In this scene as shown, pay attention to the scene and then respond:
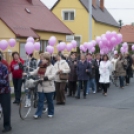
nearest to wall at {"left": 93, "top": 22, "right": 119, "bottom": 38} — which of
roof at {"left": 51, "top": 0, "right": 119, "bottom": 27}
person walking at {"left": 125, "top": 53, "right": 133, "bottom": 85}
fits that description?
roof at {"left": 51, "top": 0, "right": 119, "bottom": 27}

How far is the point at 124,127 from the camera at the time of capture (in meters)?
10.7

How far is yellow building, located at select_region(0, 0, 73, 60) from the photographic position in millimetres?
28297

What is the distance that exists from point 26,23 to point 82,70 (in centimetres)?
1469

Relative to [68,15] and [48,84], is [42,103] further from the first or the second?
[68,15]

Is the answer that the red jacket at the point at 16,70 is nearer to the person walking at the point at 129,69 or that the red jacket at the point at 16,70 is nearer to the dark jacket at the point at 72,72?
the dark jacket at the point at 72,72

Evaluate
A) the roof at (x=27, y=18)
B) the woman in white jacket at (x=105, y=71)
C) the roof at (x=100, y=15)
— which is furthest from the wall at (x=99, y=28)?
the woman in white jacket at (x=105, y=71)

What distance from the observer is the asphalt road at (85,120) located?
10398mm

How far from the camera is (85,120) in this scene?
11.8 m

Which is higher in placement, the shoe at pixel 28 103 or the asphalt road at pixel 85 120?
the shoe at pixel 28 103

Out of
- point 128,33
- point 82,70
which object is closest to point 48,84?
point 82,70

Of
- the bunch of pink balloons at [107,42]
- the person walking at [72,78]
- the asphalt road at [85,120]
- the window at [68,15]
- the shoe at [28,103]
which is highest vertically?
the window at [68,15]

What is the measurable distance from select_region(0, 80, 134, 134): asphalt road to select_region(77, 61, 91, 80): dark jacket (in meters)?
1.33

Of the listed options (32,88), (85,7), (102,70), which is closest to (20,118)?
(32,88)

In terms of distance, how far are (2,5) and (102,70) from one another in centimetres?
1500
